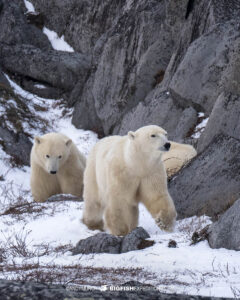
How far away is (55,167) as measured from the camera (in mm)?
9422

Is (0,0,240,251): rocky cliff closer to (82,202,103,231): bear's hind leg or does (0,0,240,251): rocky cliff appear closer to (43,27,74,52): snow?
(43,27,74,52): snow

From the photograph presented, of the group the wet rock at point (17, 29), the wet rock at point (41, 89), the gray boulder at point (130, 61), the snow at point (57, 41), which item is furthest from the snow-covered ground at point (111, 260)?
the snow at point (57, 41)

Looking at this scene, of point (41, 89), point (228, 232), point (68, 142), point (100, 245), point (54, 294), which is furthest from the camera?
point (41, 89)

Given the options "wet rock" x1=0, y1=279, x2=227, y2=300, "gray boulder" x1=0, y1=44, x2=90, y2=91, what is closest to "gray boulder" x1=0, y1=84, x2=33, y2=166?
"gray boulder" x1=0, y1=44, x2=90, y2=91

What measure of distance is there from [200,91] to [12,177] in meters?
5.50

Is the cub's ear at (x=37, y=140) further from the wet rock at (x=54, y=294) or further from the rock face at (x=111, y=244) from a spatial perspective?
the wet rock at (x=54, y=294)

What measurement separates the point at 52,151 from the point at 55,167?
0.34 m

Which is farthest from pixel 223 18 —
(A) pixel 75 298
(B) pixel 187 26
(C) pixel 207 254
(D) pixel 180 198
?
(A) pixel 75 298

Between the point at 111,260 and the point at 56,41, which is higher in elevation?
the point at 111,260

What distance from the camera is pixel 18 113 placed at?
17.6 metres

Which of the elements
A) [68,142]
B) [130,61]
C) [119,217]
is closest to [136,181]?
[119,217]

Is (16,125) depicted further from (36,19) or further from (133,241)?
(133,241)

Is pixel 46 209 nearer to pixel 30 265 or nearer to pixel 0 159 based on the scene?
pixel 30 265

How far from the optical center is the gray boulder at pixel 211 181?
745cm
